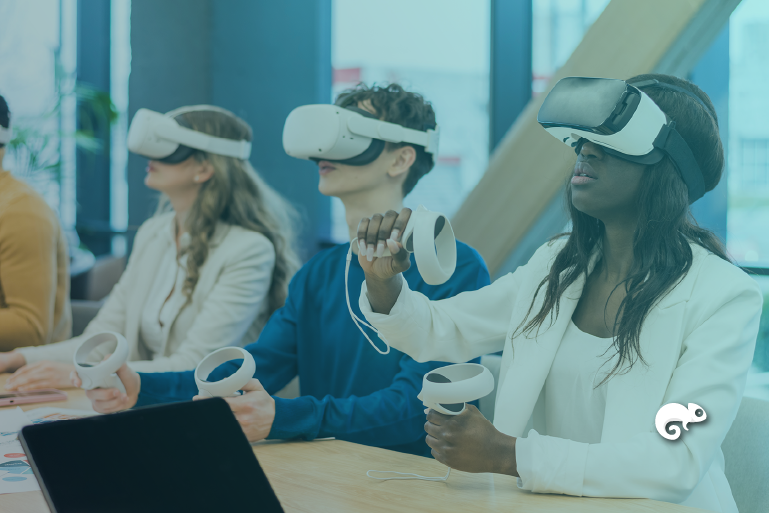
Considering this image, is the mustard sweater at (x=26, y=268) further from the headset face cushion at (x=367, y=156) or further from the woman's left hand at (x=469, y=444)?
the woman's left hand at (x=469, y=444)

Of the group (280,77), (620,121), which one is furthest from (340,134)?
(280,77)

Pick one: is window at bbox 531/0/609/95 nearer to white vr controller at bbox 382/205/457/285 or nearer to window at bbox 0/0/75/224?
white vr controller at bbox 382/205/457/285

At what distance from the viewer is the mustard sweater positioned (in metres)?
2.36

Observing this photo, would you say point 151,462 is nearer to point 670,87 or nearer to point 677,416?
point 677,416

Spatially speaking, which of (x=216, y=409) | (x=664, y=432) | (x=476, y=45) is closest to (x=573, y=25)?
(x=476, y=45)

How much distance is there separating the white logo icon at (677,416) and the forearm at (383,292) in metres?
0.54

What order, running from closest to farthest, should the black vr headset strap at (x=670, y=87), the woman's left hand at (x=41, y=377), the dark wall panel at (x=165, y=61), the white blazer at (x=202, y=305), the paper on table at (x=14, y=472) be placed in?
the paper on table at (x=14, y=472)
the black vr headset strap at (x=670, y=87)
the woman's left hand at (x=41, y=377)
the white blazer at (x=202, y=305)
the dark wall panel at (x=165, y=61)

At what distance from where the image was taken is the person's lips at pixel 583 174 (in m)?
1.37

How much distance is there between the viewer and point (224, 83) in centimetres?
483

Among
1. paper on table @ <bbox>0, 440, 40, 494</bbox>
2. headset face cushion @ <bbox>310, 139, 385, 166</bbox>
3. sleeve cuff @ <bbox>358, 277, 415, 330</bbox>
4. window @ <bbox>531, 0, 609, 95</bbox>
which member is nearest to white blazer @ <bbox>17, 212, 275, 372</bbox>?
headset face cushion @ <bbox>310, 139, 385, 166</bbox>

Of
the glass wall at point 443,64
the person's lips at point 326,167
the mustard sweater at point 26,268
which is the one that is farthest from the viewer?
the glass wall at point 443,64

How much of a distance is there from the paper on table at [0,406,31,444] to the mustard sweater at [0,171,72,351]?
0.86m

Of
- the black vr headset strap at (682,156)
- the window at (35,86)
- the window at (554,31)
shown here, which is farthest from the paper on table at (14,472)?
the window at (35,86)

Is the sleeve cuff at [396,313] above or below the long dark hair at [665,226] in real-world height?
below
